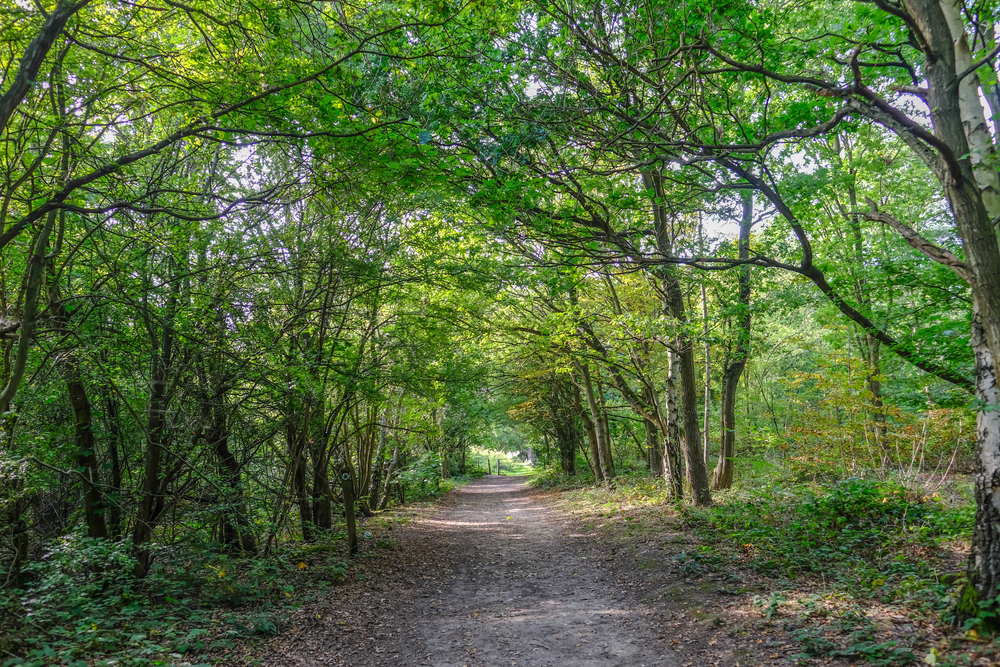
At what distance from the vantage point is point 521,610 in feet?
22.1

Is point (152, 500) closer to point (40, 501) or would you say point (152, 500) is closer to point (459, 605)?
point (40, 501)

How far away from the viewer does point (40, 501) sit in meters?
7.13

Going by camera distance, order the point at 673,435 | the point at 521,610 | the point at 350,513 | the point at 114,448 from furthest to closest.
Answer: the point at 673,435 → the point at 350,513 → the point at 114,448 → the point at 521,610

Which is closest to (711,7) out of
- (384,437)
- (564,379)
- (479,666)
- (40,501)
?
(479,666)

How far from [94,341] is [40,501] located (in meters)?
2.87

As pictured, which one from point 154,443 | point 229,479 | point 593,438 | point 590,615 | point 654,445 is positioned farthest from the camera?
point 593,438

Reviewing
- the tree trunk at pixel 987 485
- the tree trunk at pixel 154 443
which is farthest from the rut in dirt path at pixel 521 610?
the tree trunk at pixel 154 443

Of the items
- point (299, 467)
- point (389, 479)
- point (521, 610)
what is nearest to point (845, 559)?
point (521, 610)

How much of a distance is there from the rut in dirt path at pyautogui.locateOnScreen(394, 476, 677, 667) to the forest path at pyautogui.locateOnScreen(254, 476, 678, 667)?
1 cm

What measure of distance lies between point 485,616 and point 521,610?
1.62ft

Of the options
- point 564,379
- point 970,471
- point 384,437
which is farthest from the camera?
point 564,379

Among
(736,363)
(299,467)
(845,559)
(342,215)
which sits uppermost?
(342,215)

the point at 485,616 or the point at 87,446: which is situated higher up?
the point at 87,446

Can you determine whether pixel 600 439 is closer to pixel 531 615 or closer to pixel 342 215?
pixel 531 615
